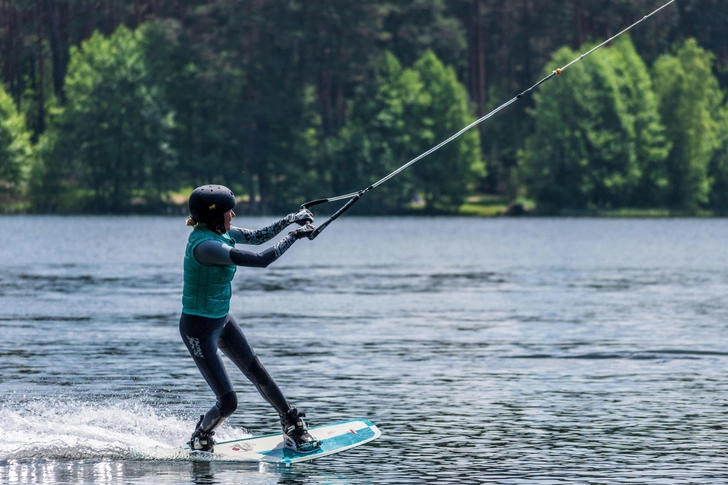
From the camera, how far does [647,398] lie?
1691 cm

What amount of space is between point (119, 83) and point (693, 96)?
138 ft

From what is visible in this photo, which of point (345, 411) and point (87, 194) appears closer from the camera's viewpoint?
point (345, 411)

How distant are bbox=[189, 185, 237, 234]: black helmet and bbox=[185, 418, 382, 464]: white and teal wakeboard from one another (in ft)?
6.55

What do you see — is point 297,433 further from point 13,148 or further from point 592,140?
point 592,140

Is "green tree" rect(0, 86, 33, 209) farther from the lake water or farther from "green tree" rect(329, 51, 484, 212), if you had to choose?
the lake water

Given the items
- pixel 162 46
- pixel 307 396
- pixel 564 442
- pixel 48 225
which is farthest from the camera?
pixel 162 46

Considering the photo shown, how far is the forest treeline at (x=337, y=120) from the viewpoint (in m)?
109

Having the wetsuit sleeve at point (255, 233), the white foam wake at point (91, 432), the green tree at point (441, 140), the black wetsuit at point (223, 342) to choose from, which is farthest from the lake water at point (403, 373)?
the green tree at point (441, 140)

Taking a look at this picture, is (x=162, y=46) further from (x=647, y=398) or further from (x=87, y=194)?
(x=647, y=398)

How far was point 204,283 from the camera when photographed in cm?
1210

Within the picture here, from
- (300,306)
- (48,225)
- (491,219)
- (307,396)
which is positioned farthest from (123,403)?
(491,219)

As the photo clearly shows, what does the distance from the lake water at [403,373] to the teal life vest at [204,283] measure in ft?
4.39

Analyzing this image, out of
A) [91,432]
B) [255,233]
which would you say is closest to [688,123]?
[91,432]

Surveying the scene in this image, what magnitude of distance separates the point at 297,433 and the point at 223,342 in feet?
3.43
